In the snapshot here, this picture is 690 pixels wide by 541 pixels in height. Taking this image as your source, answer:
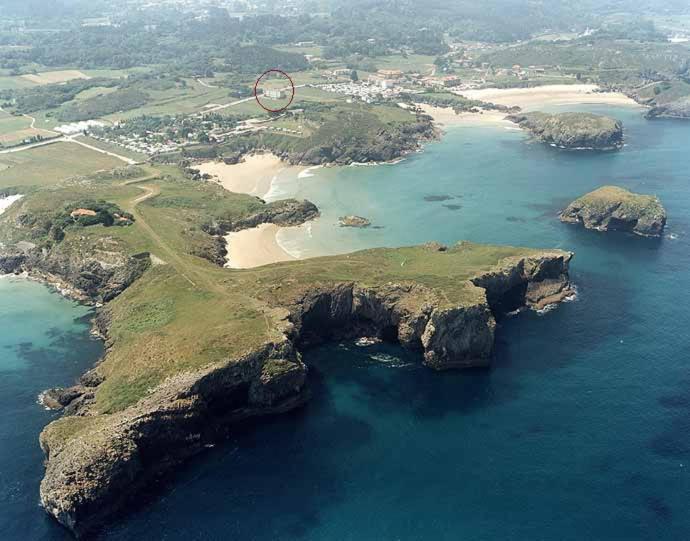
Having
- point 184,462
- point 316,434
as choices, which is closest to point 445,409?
point 316,434

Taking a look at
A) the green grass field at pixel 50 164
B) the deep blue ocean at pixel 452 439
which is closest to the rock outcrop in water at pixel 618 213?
the deep blue ocean at pixel 452 439

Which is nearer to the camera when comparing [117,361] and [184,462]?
[184,462]

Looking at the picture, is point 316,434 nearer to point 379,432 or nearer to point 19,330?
point 379,432

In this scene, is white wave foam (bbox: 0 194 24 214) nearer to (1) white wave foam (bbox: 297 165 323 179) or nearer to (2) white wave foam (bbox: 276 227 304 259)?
(2) white wave foam (bbox: 276 227 304 259)

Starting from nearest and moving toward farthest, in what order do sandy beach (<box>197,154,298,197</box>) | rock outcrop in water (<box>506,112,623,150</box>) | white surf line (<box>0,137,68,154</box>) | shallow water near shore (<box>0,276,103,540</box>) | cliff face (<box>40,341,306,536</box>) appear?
cliff face (<box>40,341,306,536</box>), shallow water near shore (<box>0,276,103,540</box>), sandy beach (<box>197,154,298,197</box>), white surf line (<box>0,137,68,154</box>), rock outcrop in water (<box>506,112,623,150</box>)

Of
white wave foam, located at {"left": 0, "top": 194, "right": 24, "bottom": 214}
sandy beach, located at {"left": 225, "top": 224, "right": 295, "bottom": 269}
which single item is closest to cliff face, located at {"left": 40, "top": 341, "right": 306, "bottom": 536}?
sandy beach, located at {"left": 225, "top": 224, "right": 295, "bottom": 269}

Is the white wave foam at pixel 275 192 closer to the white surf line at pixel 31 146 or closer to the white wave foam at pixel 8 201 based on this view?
the white wave foam at pixel 8 201

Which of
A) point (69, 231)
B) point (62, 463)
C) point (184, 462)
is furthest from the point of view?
point (69, 231)
